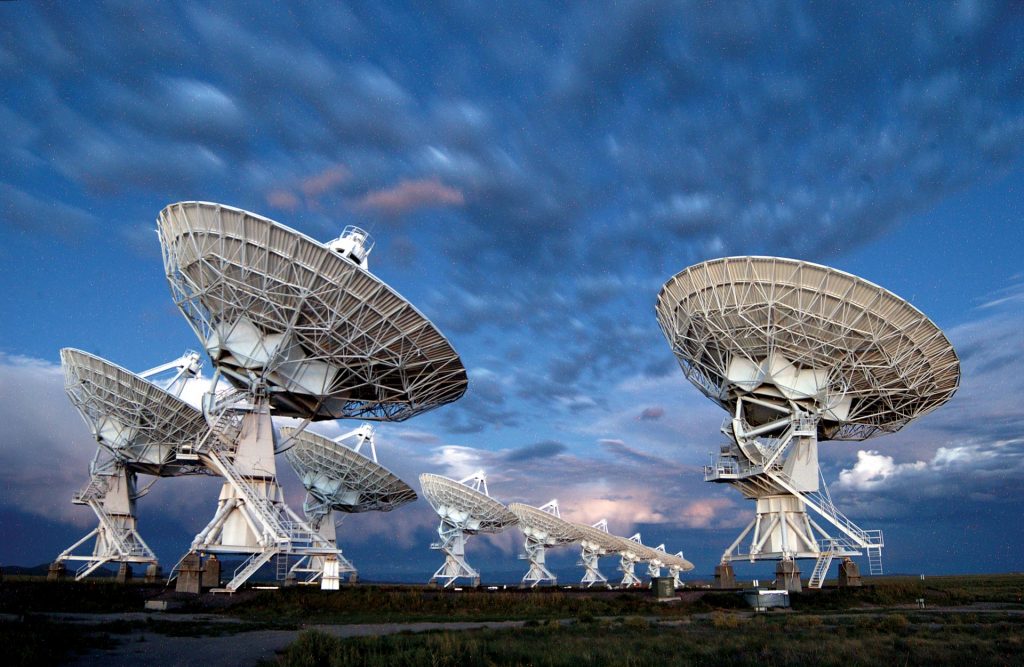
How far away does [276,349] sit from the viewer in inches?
1320

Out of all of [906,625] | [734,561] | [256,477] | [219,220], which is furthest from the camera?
[734,561]

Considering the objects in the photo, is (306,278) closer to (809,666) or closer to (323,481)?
(809,666)

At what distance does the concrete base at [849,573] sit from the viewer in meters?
43.2

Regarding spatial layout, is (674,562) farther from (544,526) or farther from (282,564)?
(282,564)

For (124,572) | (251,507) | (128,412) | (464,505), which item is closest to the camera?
(251,507)

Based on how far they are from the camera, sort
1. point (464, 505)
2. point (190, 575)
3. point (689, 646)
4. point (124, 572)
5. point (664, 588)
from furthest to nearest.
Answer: point (464, 505) < point (124, 572) < point (664, 588) < point (190, 575) < point (689, 646)

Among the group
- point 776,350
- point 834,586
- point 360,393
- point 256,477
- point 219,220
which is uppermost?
point 219,220

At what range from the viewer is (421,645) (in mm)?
17062

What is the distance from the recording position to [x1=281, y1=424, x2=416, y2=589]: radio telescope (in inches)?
2116

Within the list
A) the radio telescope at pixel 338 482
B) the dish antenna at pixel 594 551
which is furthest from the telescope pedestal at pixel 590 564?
the radio telescope at pixel 338 482

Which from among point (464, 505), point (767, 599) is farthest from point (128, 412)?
point (767, 599)

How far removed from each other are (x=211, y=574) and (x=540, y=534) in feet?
152

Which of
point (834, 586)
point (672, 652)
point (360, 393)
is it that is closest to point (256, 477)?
point (360, 393)

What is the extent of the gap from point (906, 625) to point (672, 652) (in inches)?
463
